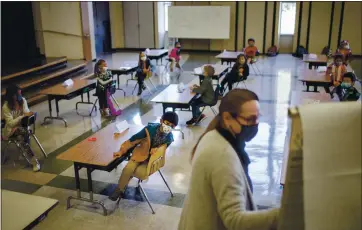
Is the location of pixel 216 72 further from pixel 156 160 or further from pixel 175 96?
pixel 156 160

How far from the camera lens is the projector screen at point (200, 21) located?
15.0 meters

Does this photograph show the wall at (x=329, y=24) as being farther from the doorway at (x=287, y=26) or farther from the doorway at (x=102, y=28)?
the doorway at (x=102, y=28)

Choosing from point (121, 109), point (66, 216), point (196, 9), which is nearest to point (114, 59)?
point (196, 9)

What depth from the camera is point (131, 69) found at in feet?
28.9

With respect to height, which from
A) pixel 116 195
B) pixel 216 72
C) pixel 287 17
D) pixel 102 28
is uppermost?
pixel 287 17

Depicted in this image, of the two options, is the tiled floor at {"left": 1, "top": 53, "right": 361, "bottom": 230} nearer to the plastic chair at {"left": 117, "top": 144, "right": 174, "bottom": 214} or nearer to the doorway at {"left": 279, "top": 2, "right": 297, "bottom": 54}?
the plastic chair at {"left": 117, "top": 144, "right": 174, "bottom": 214}

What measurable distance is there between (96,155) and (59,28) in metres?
9.51

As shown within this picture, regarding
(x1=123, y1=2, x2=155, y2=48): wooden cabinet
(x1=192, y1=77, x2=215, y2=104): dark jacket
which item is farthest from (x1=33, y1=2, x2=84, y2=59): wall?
(x1=192, y1=77, x2=215, y2=104): dark jacket

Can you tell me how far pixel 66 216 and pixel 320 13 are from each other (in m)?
12.9

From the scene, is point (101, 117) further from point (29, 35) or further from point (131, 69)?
point (29, 35)

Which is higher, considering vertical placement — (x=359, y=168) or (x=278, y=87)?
(x=359, y=168)

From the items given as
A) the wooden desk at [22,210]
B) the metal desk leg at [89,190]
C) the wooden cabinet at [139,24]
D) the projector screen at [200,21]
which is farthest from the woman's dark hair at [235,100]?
the wooden cabinet at [139,24]

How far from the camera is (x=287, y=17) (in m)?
14.8

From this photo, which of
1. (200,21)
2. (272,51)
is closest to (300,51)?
(272,51)
